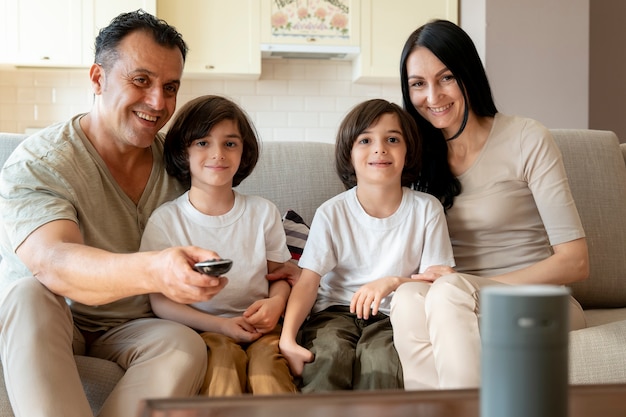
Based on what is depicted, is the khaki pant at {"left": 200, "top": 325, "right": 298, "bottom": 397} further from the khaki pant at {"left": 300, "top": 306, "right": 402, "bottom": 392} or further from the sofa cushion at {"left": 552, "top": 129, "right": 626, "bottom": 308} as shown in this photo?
the sofa cushion at {"left": 552, "top": 129, "right": 626, "bottom": 308}

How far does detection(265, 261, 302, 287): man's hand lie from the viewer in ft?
6.60

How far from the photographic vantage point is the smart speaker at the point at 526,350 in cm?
54

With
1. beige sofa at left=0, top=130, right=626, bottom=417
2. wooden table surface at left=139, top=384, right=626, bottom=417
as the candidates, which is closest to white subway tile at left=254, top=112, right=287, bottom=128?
beige sofa at left=0, top=130, right=626, bottom=417

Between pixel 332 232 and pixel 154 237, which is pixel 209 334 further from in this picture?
pixel 332 232

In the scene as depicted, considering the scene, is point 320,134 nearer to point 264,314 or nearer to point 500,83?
point 500,83

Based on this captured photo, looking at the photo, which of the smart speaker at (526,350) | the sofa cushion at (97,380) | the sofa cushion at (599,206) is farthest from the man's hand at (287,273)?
the smart speaker at (526,350)

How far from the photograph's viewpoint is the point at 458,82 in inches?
79.7

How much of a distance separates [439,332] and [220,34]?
327cm

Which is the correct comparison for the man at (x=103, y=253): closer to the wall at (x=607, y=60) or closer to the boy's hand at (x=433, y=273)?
the boy's hand at (x=433, y=273)

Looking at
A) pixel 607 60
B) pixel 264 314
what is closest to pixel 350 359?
pixel 264 314

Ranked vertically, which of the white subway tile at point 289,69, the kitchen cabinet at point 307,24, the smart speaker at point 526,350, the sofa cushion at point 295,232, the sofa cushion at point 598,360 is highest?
the kitchen cabinet at point 307,24

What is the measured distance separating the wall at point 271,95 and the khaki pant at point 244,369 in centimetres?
308

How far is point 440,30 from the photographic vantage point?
2020 mm

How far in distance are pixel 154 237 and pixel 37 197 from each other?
31 cm
